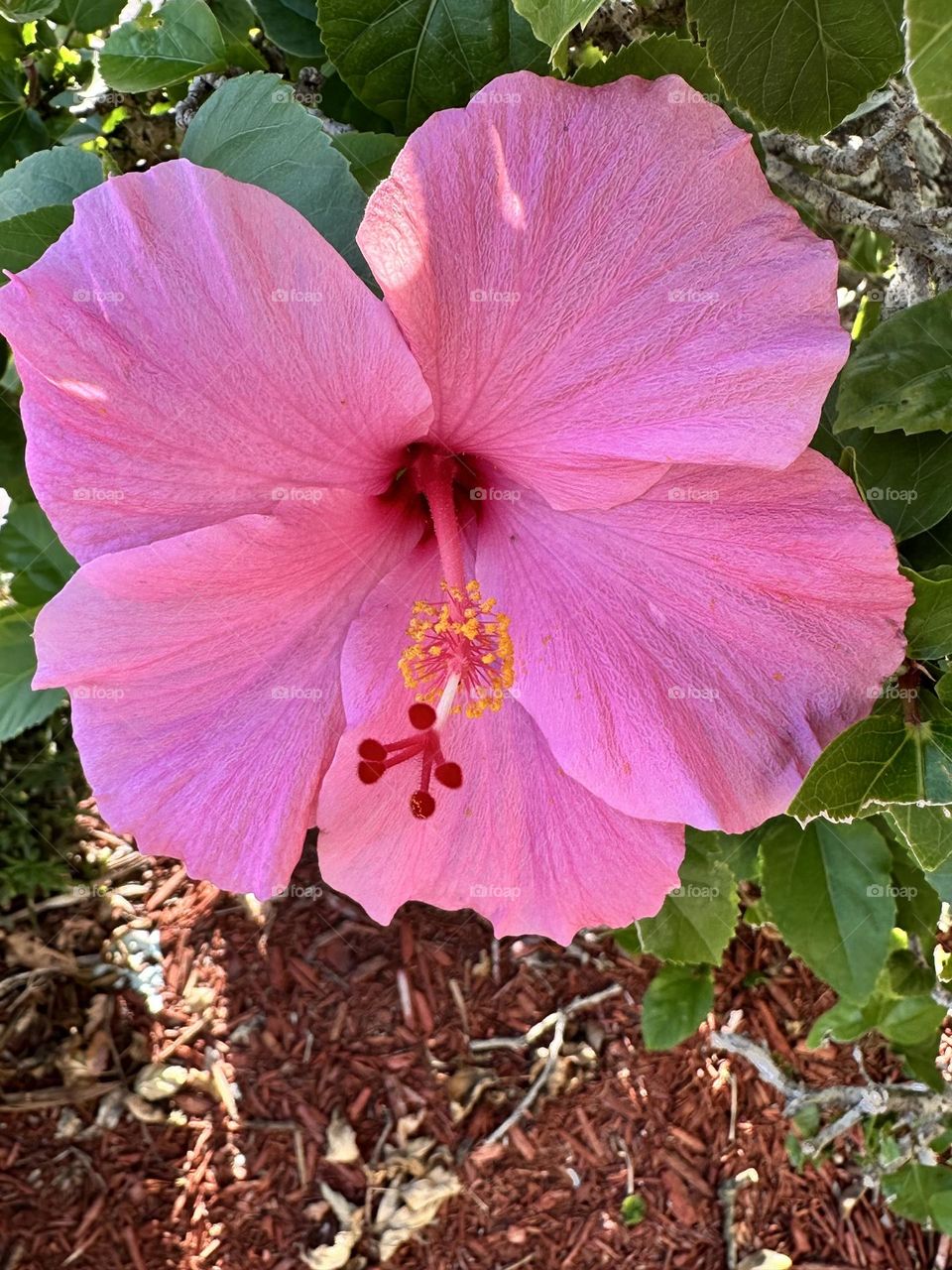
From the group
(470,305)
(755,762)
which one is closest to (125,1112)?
(755,762)

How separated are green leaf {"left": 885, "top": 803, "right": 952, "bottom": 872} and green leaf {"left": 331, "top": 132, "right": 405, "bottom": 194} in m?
0.76

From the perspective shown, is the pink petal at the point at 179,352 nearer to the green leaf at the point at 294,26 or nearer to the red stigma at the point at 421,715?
the red stigma at the point at 421,715

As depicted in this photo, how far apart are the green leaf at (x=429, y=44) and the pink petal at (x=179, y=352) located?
28 centimetres

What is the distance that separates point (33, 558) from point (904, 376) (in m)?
1.19

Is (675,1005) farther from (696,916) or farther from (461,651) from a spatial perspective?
(461,651)

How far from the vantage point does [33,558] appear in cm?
150

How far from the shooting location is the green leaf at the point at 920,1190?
1.95 meters

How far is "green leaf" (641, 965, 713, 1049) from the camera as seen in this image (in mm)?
2049

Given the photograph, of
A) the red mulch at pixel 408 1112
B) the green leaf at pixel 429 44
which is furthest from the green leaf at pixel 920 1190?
the green leaf at pixel 429 44

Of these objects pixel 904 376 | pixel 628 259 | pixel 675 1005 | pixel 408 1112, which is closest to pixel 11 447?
pixel 628 259

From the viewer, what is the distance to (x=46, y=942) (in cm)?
261

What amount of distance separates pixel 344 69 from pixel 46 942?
2357mm

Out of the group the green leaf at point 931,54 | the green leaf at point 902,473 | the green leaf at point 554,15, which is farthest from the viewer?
the green leaf at point 902,473

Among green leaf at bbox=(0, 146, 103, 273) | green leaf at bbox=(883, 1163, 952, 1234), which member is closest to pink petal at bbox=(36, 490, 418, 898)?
green leaf at bbox=(0, 146, 103, 273)
